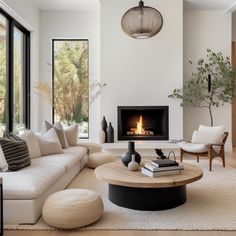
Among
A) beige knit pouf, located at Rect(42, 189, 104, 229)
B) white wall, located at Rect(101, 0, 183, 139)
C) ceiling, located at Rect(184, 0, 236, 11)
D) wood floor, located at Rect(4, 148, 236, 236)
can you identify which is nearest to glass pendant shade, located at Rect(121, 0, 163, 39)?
white wall, located at Rect(101, 0, 183, 139)

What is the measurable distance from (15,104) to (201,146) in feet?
11.8

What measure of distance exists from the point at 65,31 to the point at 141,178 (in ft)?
16.2

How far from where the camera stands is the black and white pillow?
3330 millimetres

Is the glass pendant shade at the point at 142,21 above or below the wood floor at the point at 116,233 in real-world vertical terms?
above

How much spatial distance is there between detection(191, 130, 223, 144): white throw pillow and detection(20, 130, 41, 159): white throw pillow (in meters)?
2.96

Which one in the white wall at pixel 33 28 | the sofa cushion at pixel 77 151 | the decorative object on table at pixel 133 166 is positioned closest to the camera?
the decorative object on table at pixel 133 166

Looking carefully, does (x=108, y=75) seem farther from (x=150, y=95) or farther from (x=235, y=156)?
(x=235, y=156)

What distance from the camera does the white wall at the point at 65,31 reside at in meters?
7.17

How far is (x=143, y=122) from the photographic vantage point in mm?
6922

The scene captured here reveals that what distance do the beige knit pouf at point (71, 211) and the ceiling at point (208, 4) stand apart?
5237mm

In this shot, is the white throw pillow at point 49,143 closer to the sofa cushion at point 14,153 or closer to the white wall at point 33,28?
the sofa cushion at point 14,153

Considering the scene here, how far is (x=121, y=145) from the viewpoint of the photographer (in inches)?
255

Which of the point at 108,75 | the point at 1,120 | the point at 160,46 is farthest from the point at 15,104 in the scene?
the point at 160,46

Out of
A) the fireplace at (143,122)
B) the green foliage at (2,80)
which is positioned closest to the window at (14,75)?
the green foliage at (2,80)
